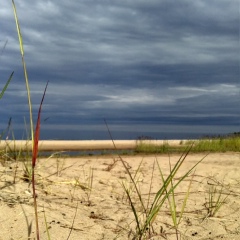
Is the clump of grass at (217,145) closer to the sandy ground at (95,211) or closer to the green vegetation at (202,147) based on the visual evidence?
the green vegetation at (202,147)

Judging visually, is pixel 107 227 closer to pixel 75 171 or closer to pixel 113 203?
pixel 113 203

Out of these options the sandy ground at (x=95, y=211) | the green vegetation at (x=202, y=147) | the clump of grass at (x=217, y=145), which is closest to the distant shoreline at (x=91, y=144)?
the green vegetation at (x=202, y=147)

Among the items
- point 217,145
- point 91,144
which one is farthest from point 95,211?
point 91,144

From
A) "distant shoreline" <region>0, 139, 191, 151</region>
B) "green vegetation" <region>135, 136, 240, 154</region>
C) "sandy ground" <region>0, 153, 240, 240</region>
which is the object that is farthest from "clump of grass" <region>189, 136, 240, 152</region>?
"sandy ground" <region>0, 153, 240, 240</region>

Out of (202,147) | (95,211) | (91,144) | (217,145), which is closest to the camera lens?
(95,211)

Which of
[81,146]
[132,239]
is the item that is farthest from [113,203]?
[81,146]

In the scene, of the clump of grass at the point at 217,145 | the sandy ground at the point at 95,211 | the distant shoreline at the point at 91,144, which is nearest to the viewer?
the sandy ground at the point at 95,211

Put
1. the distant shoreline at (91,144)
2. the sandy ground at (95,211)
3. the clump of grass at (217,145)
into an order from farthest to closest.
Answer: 1. the distant shoreline at (91,144)
2. the clump of grass at (217,145)
3. the sandy ground at (95,211)

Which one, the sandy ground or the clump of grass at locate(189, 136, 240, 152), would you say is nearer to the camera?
the sandy ground

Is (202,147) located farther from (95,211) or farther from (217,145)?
(95,211)

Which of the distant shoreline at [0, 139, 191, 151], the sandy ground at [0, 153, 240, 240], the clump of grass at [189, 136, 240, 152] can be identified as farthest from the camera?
the distant shoreline at [0, 139, 191, 151]

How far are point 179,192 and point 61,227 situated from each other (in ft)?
5.27

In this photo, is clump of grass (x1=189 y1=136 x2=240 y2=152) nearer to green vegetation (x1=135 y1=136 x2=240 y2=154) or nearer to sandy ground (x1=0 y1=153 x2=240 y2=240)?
green vegetation (x1=135 y1=136 x2=240 y2=154)

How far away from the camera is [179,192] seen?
141 inches
